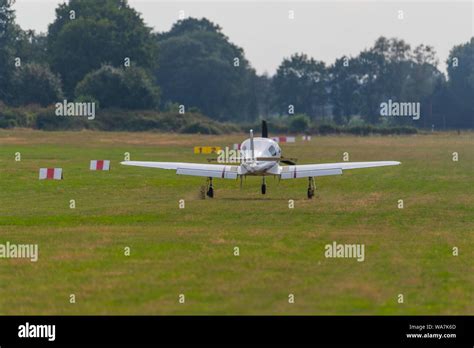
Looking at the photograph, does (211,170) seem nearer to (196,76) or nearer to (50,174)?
(50,174)

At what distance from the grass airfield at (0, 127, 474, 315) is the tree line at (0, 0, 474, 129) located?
91.2m

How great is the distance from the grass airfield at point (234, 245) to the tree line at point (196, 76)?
9119cm

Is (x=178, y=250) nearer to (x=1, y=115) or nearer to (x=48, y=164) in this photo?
(x=48, y=164)

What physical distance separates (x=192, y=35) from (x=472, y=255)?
171644 mm

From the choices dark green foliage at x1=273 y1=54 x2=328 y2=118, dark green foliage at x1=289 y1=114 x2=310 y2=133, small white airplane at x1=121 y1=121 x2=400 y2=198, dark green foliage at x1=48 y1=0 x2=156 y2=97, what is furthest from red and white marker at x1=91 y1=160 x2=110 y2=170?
dark green foliage at x1=273 y1=54 x2=328 y2=118

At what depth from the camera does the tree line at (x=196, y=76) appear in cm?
14388

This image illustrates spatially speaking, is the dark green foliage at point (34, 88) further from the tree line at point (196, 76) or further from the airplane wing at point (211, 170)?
the airplane wing at point (211, 170)

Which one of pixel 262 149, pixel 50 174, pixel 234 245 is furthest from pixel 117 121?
pixel 234 245

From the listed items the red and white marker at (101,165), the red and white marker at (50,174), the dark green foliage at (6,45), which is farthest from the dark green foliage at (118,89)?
the red and white marker at (50,174)

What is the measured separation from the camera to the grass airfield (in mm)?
20203

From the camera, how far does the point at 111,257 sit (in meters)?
25.7

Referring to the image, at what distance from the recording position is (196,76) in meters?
182

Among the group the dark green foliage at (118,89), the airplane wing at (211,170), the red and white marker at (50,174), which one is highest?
the dark green foliage at (118,89)
